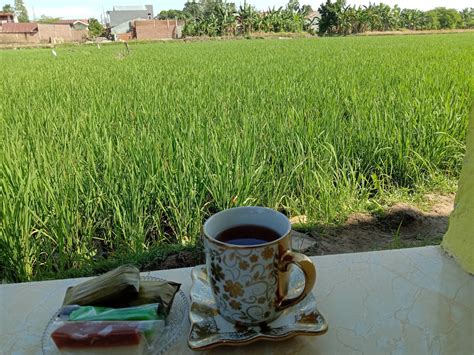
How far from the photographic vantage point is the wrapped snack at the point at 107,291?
1.80 feet

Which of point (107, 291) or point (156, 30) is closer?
point (107, 291)

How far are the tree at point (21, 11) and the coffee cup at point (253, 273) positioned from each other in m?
63.6

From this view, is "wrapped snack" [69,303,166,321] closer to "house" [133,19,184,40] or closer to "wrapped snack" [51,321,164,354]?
"wrapped snack" [51,321,164,354]

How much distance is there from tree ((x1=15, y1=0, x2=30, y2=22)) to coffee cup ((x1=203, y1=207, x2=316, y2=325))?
209ft

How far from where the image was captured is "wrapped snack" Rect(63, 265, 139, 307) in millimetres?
547

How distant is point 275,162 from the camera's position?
227cm

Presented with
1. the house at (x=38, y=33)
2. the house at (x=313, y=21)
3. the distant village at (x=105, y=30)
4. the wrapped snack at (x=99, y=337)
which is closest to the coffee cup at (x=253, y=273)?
the wrapped snack at (x=99, y=337)

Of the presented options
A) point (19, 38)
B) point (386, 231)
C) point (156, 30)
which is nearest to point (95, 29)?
point (156, 30)

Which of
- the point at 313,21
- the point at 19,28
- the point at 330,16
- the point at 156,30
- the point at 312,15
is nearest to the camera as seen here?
the point at 19,28

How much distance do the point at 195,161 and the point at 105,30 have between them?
5033 cm

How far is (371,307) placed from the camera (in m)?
0.61

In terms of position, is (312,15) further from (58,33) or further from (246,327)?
(246,327)

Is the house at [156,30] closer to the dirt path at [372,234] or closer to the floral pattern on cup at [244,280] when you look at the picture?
the dirt path at [372,234]

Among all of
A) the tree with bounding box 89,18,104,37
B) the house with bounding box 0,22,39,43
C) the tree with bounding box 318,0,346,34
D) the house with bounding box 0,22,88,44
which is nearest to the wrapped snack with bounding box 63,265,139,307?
the house with bounding box 0,22,88,44
